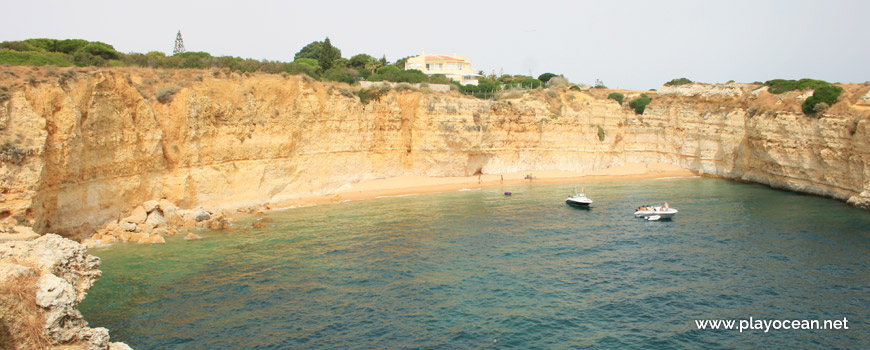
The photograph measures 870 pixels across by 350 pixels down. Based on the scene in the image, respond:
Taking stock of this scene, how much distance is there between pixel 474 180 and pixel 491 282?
1141 inches

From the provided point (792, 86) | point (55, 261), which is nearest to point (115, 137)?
point (55, 261)

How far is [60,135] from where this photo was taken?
26.5 m

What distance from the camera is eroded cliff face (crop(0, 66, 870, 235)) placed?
2703 cm

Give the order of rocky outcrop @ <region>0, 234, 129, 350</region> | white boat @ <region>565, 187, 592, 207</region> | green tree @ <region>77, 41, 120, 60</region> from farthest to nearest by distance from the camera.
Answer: green tree @ <region>77, 41, 120, 60</region>
white boat @ <region>565, 187, 592, 207</region>
rocky outcrop @ <region>0, 234, 129, 350</region>

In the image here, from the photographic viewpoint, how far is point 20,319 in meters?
12.0

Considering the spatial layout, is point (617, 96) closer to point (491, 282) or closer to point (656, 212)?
point (656, 212)

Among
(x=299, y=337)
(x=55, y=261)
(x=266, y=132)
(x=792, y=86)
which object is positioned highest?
(x=792, y=86)

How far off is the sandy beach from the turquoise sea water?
25.3ft

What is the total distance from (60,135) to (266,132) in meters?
13.9

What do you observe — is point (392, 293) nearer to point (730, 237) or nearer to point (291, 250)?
point (291, 250)

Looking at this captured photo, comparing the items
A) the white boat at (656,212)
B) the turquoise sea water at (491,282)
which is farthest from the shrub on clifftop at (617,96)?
the white boat at (656,212)

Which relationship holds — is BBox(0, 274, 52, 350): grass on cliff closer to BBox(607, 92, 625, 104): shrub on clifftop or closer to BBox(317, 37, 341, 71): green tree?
BBox(317, 37, 341, 71): green tree

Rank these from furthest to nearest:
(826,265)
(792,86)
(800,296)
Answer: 1. (792,86)
2. (826,265)
3. (800,296)

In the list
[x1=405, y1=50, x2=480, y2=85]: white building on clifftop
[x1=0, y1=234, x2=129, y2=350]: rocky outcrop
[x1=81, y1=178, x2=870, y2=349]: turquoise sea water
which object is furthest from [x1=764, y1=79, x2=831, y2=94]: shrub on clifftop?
[x1=0, y1=234, x2=129, y2=350]: rocky outcrop
